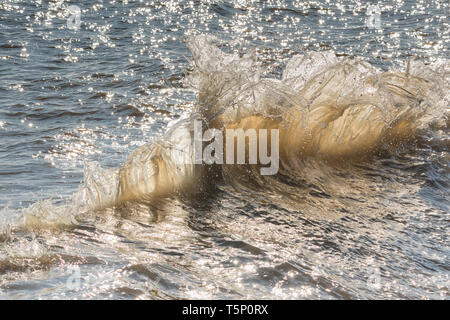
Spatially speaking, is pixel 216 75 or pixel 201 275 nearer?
pixel 201 275

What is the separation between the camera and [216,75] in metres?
5.01

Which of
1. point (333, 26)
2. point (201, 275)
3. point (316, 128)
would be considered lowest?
point (201, 275)

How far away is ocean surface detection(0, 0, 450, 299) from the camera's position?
3.20m

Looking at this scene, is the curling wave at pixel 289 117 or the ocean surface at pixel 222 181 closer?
the ocean surface at pixel 222 181

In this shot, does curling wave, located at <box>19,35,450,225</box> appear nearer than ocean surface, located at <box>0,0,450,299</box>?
No

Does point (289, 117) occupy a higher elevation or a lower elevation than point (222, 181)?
higher

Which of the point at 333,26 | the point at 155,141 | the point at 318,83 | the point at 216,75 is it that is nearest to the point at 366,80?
the point at 318,83

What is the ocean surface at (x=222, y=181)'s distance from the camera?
10.5 feet

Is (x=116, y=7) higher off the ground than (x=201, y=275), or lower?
higher

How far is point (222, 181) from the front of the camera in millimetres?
4840

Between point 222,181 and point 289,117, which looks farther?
point 289,117
